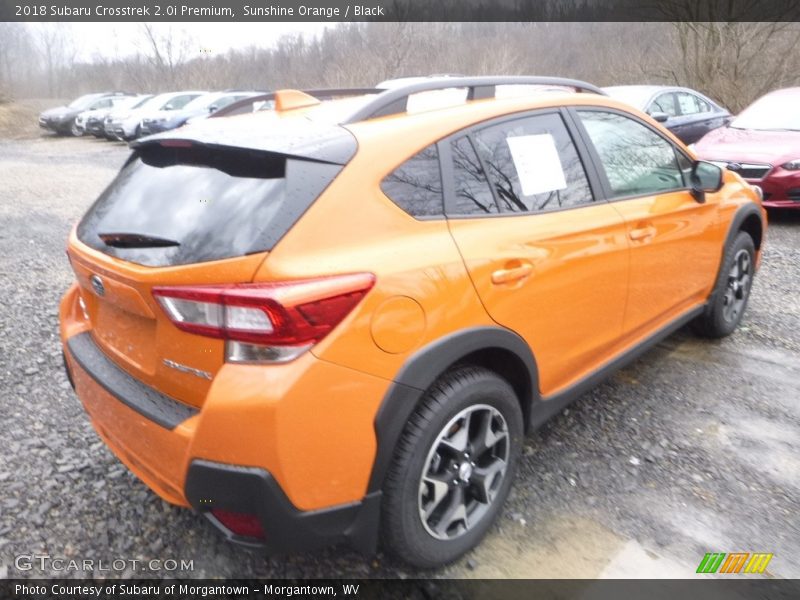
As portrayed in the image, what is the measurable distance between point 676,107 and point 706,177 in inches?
317

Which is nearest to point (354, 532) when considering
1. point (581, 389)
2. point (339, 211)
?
point (339, 211)

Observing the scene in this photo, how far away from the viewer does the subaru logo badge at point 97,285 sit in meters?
2.07

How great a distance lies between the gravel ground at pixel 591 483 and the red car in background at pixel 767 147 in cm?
334

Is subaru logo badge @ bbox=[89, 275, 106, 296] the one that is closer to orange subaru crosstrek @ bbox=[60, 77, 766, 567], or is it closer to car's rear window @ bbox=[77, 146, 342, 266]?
orange subaru crosstrek @ bbox=[60, 77, 766, 567]

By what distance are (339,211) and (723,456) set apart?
2263 mm

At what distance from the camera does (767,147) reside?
23.2 feet

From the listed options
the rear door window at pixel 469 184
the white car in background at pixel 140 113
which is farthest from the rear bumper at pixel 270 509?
the white car in background at pixel 140 113

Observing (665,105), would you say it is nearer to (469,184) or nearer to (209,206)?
(469,184)

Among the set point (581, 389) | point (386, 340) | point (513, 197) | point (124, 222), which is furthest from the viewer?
point (581, 389)

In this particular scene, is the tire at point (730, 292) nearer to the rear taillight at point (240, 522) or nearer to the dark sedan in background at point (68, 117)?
the rear taillight at point (240, 522)

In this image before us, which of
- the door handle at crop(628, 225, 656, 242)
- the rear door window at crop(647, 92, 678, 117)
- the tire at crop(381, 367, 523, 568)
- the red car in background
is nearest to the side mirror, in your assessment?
the door handle at crop(628, 225, 656, 242)

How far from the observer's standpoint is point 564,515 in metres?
2.48

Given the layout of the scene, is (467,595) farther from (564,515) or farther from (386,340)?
(386,340)

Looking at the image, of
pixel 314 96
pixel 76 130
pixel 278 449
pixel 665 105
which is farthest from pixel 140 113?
pixel 278 449
